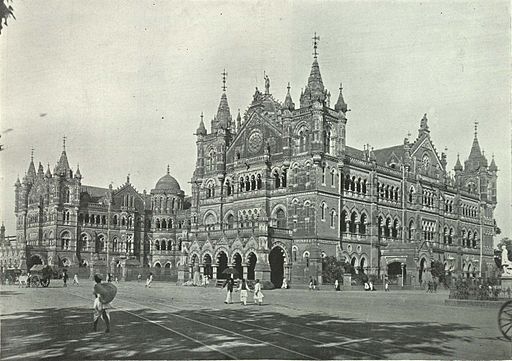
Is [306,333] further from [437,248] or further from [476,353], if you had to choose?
[437,248]

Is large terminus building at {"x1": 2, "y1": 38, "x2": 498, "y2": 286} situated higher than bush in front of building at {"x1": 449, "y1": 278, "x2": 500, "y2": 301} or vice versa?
large terminus building at {"x1": 2, "y1": 38, "x2": 498, "y2": 286}

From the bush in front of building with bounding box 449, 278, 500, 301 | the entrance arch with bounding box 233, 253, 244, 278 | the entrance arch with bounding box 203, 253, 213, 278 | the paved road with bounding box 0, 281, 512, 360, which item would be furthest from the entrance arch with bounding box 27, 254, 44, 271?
the bush in front of building with bounding box 449, 278, 500, 301

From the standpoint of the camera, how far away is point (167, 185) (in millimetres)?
94125

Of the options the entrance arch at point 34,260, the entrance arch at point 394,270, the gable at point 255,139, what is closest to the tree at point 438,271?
the entrance arch at point 394,270

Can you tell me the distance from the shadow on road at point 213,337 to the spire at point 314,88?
35.1m

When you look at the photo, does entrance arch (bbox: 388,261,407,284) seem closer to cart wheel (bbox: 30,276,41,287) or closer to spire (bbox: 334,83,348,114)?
spire (bbox: 334,83,348,114)

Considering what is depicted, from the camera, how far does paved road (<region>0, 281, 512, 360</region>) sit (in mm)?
14203

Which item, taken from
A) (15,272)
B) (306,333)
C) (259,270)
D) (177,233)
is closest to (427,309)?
(306,333)

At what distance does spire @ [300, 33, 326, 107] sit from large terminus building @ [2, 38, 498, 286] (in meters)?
0.13

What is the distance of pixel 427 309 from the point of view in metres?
27.8

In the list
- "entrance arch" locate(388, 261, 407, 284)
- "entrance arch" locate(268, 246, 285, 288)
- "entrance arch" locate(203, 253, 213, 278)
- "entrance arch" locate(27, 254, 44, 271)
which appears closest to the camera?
"entrance arch" locate(268, 246, 285, 288)

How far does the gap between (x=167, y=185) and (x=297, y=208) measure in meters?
42.6

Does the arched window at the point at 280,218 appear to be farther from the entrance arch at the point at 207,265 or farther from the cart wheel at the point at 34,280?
the cart wheel at the point at 34,280

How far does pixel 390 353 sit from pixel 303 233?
4001 centimetres
